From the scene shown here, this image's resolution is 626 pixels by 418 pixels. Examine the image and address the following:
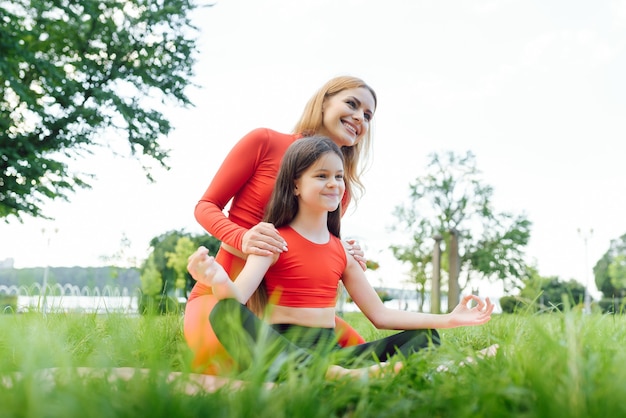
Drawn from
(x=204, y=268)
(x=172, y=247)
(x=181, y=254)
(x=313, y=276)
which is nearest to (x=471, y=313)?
(x=313, y=276)

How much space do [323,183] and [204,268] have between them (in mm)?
789

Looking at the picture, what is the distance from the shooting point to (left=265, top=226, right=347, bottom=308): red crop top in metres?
2.77

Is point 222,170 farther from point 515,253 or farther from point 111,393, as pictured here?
point 515,253

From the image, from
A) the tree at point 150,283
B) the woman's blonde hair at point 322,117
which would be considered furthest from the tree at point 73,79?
the woman's blonde hair at point 322,117

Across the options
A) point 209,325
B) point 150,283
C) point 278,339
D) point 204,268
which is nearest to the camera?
point 278,339

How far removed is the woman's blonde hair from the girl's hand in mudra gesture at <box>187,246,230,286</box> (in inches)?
54.5

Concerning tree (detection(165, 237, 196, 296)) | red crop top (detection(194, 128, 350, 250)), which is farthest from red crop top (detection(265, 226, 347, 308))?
tree (detection(165, 237, 196, 296))

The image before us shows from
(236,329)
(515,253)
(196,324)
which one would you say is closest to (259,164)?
(196,324)

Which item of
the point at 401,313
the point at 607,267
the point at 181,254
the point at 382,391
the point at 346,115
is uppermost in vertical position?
the point at 607,267

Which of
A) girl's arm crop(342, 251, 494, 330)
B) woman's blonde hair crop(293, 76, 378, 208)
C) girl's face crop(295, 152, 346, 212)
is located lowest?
girl's arm crop(342, 251, 494, 330)

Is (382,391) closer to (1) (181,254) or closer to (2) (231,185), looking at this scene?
(2) (231,185)

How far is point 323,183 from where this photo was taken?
280 cm

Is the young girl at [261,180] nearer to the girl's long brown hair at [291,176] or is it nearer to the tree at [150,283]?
the girl's long brown hair at [291,176]

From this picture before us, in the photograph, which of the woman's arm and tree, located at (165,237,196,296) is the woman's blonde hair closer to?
the woman's arm
